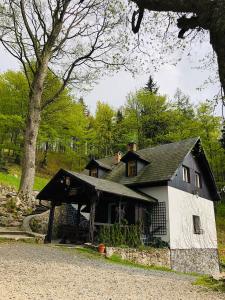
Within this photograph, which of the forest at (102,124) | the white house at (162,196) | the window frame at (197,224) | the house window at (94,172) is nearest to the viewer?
the white house at (162,196)

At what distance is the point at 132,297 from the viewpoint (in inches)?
194

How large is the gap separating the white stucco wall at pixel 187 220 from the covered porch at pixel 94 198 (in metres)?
1.41

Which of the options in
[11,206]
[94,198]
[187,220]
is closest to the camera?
[94,198]

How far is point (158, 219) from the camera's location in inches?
635

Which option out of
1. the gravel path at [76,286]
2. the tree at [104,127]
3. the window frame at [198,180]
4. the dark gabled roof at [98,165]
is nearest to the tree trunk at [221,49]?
the gravel path at [76,286]

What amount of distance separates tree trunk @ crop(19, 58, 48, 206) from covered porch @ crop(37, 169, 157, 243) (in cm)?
148

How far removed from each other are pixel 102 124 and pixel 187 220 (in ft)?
75.1

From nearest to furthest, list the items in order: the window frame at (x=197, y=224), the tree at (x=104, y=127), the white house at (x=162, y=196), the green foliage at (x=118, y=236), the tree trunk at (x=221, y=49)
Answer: the tree trunk at (x=221, y=49) < the green foliage at (x=118, y=236) < the white house at (x=162, y=196) < the window frame at (x=197, y=224) < the tree at (x=104, y=127)

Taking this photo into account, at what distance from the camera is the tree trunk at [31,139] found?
16.5m

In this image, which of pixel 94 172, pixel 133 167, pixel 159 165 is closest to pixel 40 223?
pixel 94 172

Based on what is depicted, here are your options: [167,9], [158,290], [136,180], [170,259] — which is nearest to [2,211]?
[136,180]

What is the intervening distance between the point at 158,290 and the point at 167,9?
5.13m

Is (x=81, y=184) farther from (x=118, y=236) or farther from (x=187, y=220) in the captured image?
(x=187, y=220)

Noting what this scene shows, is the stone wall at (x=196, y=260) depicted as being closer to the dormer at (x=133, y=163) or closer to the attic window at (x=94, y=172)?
the dormer at (x=133, y=163)
